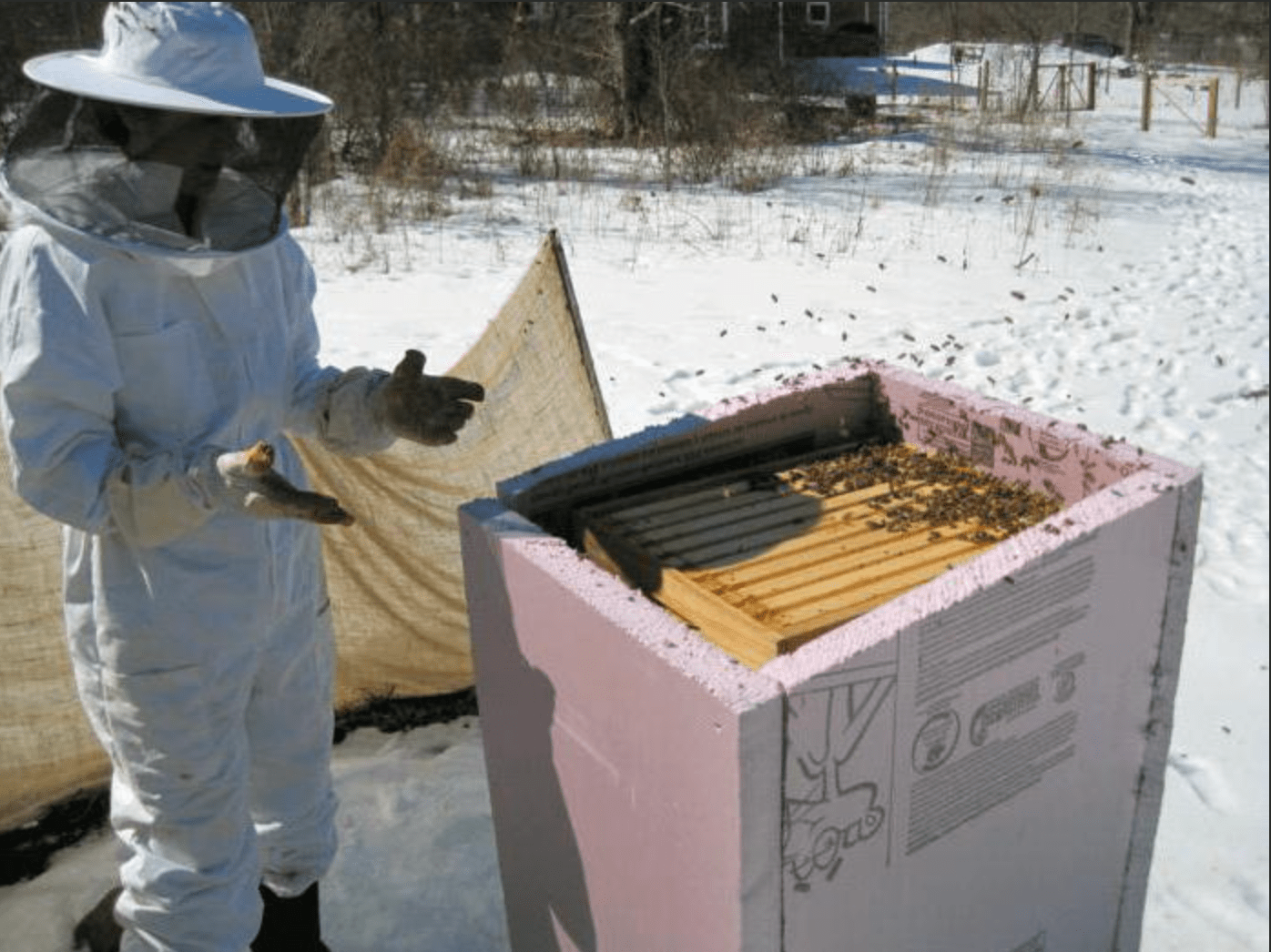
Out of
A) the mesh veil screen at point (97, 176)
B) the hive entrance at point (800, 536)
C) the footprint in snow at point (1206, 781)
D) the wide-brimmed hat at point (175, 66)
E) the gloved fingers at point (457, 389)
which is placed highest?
the wide-brimmed hat at point (175, 66)

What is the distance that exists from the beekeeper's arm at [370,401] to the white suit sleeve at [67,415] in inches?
14.1

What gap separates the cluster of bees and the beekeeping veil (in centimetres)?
97

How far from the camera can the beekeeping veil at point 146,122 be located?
1495 mm

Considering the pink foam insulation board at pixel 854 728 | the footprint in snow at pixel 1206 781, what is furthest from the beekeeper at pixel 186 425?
the footprint in snow at pixel 1206 781

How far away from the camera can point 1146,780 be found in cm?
180

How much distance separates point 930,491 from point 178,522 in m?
1.11

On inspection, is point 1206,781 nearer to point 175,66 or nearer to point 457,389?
point 457,389

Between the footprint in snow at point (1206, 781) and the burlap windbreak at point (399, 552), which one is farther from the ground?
the burlap windbreak at point (399, 552)

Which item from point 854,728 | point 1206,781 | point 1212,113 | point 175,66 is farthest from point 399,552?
point 1212,113

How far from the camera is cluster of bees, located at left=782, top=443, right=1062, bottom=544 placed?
1.73 m

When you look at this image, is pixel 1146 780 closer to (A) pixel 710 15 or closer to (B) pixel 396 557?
(B) pixel 396 557

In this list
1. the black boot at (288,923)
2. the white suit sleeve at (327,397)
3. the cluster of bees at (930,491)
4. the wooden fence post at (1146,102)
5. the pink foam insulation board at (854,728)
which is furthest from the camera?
the wooden fence post at (1146,102)

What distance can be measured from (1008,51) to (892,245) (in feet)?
4.46

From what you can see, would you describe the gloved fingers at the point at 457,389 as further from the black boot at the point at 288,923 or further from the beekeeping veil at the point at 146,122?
the black boot at the point at 288,923
